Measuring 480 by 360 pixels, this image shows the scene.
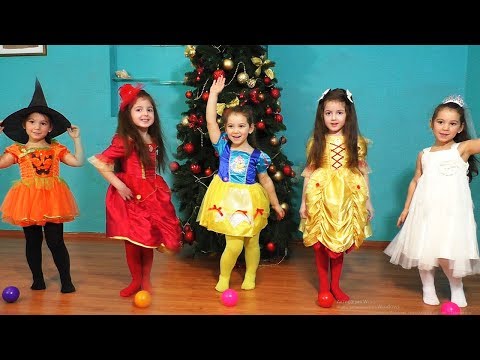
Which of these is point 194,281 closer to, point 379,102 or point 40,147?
point 40,147

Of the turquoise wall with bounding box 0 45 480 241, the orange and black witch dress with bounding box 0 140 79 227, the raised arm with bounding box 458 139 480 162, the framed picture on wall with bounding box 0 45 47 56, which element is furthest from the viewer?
the framed picture on wall with bounding box 0 45 47 56

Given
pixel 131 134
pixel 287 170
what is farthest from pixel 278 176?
pixel 131 134

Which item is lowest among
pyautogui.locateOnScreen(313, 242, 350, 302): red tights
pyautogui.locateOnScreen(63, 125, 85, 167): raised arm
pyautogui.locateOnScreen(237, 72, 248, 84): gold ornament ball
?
pyautogui.locateOnScreen(313, 242, 350, 302): red tights

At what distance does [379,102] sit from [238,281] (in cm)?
224

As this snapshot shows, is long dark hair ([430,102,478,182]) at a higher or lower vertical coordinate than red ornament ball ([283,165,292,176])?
higher

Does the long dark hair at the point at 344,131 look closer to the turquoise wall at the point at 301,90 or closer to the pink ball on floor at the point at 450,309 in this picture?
the pink ball on floor at the point at 450,309

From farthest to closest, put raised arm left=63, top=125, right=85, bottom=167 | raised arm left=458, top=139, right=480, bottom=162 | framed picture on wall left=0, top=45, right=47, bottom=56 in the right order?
1. framed picture on wall left=0, top=45, right=47, bottom=56
2. raised arm left=63, top=125, right=85, bottom=167
3. raised arm left=458, top=139, right=480, bottom=162

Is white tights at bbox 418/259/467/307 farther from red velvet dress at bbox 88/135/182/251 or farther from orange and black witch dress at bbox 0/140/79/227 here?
orange and black witch dress at bbox 0/140/79/227

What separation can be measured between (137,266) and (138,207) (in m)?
0.44

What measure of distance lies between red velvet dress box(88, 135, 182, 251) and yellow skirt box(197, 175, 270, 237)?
11.2 inches

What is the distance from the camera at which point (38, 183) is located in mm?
3033

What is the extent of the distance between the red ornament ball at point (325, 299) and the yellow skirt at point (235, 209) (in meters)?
0.60

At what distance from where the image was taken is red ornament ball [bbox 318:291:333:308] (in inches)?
113

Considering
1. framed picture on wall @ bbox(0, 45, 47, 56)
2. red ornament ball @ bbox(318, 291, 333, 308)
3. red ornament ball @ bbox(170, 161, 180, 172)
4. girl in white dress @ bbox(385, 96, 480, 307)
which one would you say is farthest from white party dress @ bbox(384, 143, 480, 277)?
framed picture on wall @ bbox(0, 45, 47, 56)
